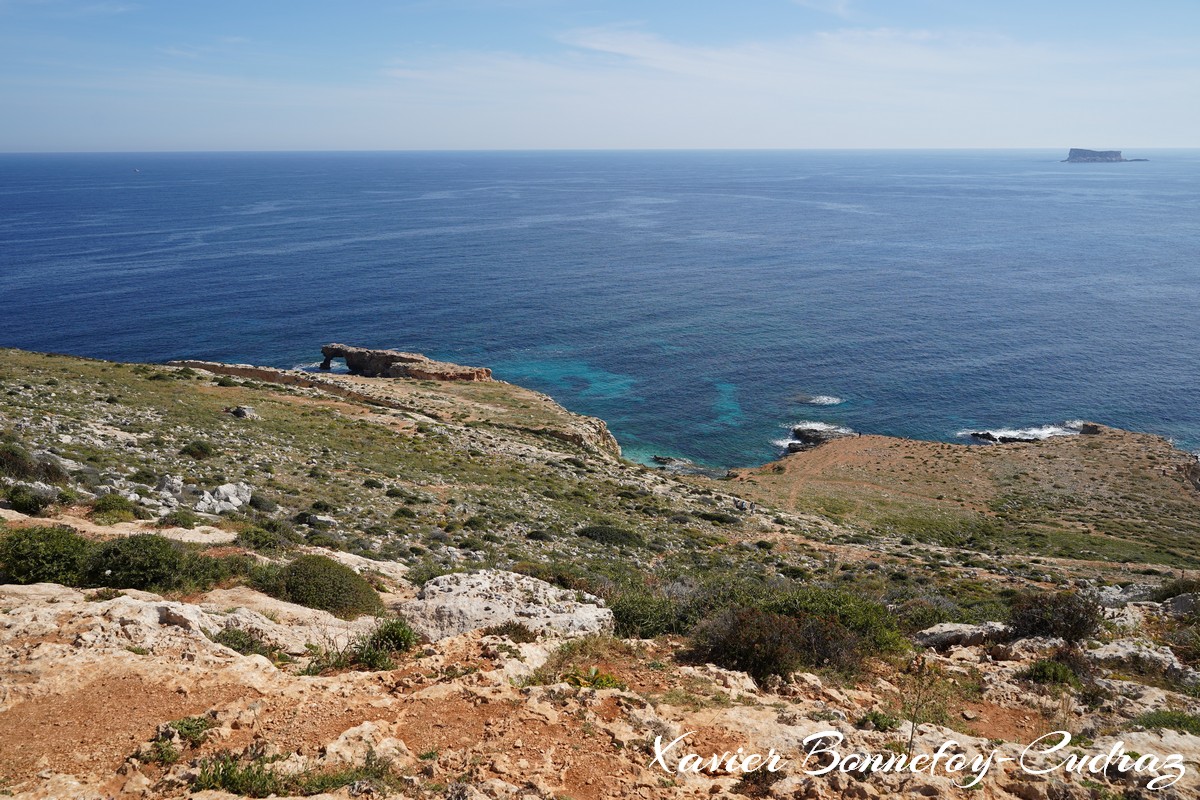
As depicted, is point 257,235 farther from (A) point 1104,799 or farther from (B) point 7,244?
(A) point 1104,799

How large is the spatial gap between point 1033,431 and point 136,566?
78.5 metres

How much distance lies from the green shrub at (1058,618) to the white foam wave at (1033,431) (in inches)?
2275

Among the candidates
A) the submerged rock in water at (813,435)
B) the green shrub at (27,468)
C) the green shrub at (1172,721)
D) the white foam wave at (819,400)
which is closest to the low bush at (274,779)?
the green shrub at (1172,721)

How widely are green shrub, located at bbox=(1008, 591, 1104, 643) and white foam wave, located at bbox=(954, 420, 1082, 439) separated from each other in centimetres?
5778

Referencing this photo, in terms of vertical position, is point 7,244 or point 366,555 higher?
point 7,244

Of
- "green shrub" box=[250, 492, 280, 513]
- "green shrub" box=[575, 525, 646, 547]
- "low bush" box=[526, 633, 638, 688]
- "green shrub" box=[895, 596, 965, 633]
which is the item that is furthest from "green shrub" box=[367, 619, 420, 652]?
"green shrub" box=[575, 525, 646, 547]

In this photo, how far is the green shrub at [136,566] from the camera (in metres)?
15.4

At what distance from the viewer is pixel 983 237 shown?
162 m

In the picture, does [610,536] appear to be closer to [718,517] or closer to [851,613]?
[718,517]

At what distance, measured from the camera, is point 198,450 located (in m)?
30.3

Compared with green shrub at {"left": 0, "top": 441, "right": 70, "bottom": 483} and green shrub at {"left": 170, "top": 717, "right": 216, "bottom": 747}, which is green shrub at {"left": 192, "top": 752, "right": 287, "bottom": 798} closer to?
green shrub at {"left": 170, "top": 717, "right": 216, "bottom": 747}

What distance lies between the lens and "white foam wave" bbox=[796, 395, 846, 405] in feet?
250

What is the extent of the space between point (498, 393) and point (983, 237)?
144678 millimetres

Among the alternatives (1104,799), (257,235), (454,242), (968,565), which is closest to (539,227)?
(454,242)
